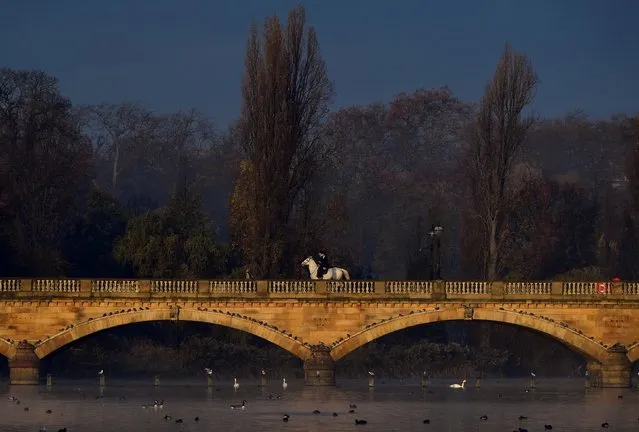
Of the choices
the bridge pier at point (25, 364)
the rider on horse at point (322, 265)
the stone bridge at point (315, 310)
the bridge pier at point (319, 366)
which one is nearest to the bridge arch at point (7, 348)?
the stone bridge at point (315, 310)

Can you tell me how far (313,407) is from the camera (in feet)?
237

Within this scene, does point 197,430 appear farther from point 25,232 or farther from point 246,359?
point 25,232

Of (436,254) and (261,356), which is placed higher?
(436,254)

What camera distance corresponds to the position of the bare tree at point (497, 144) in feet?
321

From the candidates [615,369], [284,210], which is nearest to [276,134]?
[284,210]

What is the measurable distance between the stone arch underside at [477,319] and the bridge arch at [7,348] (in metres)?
13.8

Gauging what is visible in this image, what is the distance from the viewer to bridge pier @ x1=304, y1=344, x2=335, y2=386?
8394 centimetres

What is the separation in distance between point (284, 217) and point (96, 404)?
19062 millimetres

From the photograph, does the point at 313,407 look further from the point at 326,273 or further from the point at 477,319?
the point at 326,273

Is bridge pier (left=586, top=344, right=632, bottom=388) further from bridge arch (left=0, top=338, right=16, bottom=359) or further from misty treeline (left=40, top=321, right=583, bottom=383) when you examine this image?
bridge arch (left=0, top=338, right=16, bottom=359)

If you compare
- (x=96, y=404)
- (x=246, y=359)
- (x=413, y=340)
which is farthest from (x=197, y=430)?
(x=413, y=340)

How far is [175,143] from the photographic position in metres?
A: 188

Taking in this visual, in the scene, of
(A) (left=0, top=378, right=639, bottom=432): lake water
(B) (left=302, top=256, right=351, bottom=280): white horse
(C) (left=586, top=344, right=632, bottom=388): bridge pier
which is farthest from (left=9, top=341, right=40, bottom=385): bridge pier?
(C) (left=586, top=344, right=632, bottom=388): bridge pier

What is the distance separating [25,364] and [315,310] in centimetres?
1265
